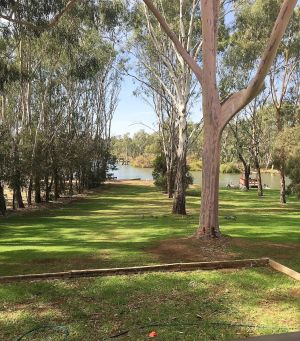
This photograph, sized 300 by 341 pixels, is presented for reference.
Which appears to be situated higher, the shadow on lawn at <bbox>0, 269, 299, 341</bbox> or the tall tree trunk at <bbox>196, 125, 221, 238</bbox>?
the tall tree trunk at <bbox>196, 125, 221, 238</bbox>

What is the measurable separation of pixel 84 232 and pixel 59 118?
49.7 ft

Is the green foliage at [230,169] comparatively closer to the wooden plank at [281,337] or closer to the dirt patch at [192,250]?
the dirt patch at [192,250]

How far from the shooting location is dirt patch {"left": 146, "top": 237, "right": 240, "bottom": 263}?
852 cm

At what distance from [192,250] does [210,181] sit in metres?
1.65

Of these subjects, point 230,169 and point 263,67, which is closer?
point 263,67

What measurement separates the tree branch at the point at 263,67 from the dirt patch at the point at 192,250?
265 centimetres

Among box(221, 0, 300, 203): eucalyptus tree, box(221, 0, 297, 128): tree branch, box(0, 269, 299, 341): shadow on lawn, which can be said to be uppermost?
box(221, 0, 300, 203): eucalyptus tree

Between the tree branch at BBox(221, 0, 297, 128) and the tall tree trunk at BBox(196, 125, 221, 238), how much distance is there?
1.33ft

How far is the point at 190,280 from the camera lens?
6.60 m

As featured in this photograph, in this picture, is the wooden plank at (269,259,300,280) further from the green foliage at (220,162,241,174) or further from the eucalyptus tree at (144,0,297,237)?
the green foliage at (220,162,241,174)

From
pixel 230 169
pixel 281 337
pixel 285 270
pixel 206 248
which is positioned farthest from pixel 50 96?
pixel 230 169

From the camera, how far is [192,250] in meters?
9.12

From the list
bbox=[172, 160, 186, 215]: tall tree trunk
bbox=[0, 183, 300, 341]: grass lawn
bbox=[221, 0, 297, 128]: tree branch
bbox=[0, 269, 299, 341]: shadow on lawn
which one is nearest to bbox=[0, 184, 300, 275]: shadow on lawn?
bbox=[0, 183, 300, 341]: grass lawn

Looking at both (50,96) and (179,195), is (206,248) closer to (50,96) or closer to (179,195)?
(179,195)
